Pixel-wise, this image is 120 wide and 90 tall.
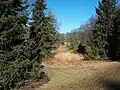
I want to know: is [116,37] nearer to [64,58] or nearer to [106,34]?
[106,34]

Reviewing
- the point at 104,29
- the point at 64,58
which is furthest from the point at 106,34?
the point at 64,58

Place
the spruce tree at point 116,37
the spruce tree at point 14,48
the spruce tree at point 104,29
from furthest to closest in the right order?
the spruce tree at point 104,29, the spruce tree at point 116,37, the spruce tree at point 14,48

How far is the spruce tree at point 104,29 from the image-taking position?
39.8m

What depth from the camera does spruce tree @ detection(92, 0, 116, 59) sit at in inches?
1566

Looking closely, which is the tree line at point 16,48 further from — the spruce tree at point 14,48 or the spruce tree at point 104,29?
the spruce tree at point 104,29

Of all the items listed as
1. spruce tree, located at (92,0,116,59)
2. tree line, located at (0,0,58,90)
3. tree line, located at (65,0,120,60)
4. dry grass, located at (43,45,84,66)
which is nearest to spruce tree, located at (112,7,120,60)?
tree line, located at (65,0,120,60)

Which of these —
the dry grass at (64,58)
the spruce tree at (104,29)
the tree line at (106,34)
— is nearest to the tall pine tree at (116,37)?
the tree line at (106,34)

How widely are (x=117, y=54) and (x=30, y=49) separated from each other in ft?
87.3

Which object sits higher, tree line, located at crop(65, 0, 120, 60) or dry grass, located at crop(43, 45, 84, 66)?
tree line, located at crop(65, 0, 120, 60)

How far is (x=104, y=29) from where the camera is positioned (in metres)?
39.9

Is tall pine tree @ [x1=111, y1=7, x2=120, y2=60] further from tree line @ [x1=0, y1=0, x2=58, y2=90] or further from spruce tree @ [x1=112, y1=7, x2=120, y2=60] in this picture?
tree line @ [x1=0, y1=0, x2=58, y2=90]

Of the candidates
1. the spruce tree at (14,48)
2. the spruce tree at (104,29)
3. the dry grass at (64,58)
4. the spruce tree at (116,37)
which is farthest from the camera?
the dry grass at (64,58)

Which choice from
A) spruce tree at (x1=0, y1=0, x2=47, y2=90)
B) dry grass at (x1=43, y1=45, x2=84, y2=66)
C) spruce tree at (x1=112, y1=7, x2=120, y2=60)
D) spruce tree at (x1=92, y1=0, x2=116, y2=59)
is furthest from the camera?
dry grass at (x1=43, y1=45, x2=84, y2=66)

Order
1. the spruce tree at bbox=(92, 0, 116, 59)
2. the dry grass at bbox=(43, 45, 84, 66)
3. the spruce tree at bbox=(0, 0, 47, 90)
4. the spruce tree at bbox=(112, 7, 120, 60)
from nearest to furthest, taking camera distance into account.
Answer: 1. the spruce tree at bbox=(0, 0, 47, 90)
2. the spruce tree at bbox=(112, 7, 120, 60)
3. the spruce tree at bbox=(92, 0, 116, 59)
4. the dry grass at bbox=(43, 45, 84, 66)
